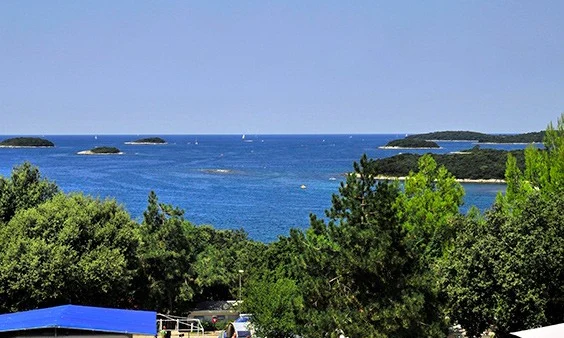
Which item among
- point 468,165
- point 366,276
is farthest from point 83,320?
point 468,165

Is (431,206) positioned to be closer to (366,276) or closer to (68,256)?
(68,256)

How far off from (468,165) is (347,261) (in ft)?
319

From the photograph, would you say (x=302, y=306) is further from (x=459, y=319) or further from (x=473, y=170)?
(x=473, y=170)

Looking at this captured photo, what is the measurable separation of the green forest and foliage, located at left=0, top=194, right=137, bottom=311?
0.12 ft

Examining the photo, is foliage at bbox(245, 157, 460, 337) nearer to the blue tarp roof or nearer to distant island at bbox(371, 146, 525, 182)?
the blue tarp roof

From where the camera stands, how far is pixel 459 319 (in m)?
17.4

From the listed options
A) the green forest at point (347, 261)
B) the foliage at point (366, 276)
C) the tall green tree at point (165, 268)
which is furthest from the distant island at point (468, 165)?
the foliage at point (366, 276)

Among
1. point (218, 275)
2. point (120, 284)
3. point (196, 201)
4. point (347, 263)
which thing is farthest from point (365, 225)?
point (196, 201)

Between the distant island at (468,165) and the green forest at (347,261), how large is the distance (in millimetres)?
70475

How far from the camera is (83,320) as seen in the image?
51.9ft

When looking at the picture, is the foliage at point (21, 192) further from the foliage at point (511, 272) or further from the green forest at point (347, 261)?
the foliage at point (511, 272)

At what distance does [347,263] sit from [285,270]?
1078cm

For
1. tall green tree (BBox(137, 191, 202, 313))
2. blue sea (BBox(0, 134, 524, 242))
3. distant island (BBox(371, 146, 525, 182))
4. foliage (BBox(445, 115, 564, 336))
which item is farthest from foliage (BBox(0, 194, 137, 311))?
distant island (BBox(371, 146, 525, 182))

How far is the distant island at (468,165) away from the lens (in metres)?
103
